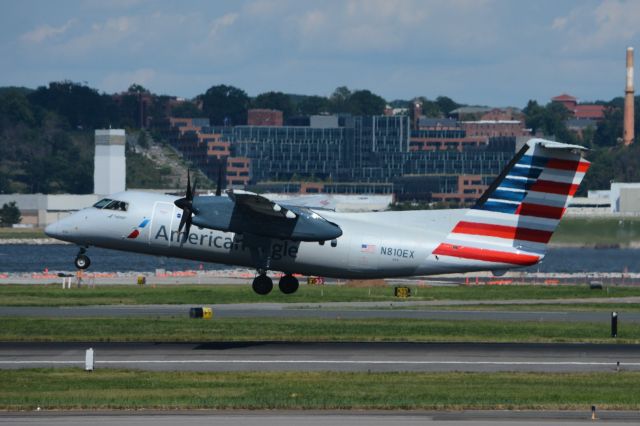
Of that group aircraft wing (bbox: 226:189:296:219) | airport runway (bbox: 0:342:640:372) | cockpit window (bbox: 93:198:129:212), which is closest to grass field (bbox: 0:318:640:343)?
airport runway (bbox: 0:342:640:372)

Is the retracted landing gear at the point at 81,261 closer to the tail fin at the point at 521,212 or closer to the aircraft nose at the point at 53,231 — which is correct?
the aircraft nose at the point at 53,231

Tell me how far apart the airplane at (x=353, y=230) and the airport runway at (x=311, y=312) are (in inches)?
578

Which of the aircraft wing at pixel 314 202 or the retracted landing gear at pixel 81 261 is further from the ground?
the aircraft wing at pixel 314 202

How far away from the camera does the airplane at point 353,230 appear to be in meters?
50.2

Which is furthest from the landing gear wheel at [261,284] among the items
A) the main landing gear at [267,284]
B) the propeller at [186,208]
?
the propeller at [186,208]

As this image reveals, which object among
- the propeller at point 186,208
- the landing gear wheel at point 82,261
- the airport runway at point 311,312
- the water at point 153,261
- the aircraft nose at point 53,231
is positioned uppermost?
the propeller at point 186,208

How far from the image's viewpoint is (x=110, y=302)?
78.2 metres

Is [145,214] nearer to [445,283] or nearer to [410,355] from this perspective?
[410,355]

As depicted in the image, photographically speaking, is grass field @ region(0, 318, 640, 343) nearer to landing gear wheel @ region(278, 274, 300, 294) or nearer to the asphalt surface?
landing gear wheel @ region(278, 274, 300, 294)

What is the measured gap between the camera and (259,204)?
50.7 metres

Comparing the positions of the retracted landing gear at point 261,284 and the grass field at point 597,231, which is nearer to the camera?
the retracted landing gear at point 261,284

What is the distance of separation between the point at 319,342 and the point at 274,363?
711 cm

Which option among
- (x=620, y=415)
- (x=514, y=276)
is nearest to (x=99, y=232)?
(x=620, y=415)

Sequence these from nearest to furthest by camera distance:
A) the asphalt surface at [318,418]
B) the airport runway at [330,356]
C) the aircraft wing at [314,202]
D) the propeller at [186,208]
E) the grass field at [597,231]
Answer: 1. the asphalt surface at [318,418]
2. the airport runway at [330,356]
3. the propeller at [186,208]
4. the aircraft wing at [314,202]
5. the grass field at [597,231]
